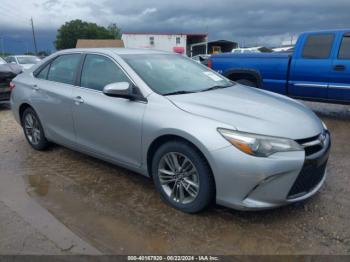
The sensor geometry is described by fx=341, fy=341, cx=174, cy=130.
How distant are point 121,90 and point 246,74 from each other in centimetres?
486

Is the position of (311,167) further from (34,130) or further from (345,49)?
(345,49)

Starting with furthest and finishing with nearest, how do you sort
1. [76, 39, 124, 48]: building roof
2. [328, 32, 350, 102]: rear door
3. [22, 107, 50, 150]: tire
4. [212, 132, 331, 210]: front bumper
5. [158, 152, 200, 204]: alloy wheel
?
[76, 39, 124, 48]: building roof < [328, 32, 350, 102]: rear door < [22, 107, 50, 150]: tire < [158, 152, 200, 204]: alloy wheel < [212, 132, 331, 210]: front bumper

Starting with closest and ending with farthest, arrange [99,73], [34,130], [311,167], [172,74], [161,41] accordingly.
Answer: [311,167]
[172,74]
[99,73]
[34,130]
[161,41]

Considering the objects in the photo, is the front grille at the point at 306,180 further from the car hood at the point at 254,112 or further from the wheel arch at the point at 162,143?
the wheel arch at the point at 162,143

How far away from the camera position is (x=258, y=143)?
285 cm

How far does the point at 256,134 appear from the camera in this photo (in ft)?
9.50

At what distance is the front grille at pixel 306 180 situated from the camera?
2.94 metres

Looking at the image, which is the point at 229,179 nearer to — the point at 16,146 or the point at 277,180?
the point at 277,180

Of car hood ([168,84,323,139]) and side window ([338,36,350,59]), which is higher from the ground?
side window ([338,36,350,59])

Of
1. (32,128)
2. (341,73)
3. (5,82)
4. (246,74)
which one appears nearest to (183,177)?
(32,128)

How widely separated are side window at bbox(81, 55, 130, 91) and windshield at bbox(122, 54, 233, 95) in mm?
178

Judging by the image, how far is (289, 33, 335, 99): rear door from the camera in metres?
6.84

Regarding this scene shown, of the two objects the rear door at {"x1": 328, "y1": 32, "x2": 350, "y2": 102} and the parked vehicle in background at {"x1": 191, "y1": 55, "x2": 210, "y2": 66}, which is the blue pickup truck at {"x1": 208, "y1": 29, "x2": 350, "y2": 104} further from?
the parked vehicle in background at {"x1": 191, "y1": 55, "x2": 210, "y2": 66}

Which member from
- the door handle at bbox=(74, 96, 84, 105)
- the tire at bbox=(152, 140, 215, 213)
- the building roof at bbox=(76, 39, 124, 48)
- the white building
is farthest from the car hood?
the white building
